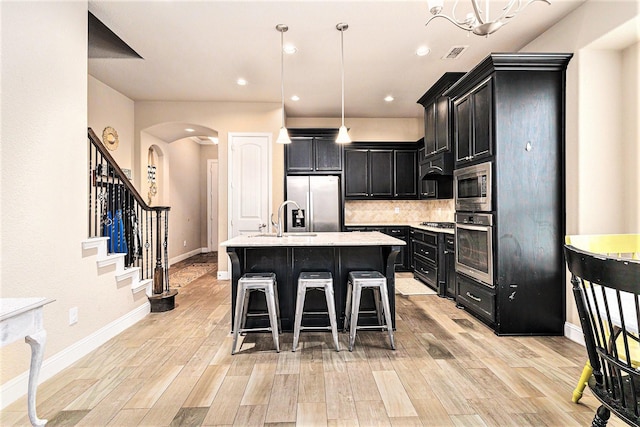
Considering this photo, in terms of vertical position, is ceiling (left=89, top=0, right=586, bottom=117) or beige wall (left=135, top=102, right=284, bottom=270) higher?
ceiling (left=89, top=0, right=586, bottom=117)

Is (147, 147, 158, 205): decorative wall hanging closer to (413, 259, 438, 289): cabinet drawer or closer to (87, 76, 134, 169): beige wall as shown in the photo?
(87, 76, 134, 169): beige wall

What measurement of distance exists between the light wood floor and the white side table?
450 millimetres

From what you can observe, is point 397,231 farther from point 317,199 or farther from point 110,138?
point 110,138

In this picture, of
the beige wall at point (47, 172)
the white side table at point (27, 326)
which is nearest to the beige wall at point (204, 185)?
the beige wall at point (47, 172)

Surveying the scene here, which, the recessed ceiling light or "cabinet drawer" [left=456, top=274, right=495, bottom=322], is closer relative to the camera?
"cabinet drawer" [left=456, top=274, right=495, bottom=322]

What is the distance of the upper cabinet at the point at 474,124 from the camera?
3209 mm

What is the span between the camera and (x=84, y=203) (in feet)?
9.25

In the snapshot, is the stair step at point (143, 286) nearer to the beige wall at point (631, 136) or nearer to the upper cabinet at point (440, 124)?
the upper cabinet at point (440, 124)

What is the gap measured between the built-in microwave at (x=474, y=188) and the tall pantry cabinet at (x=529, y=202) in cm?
11

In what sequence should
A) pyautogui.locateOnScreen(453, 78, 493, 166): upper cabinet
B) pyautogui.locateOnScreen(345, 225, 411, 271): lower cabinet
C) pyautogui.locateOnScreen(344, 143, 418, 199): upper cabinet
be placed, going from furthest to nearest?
1. pyautogui.locateOnScreen(344, 143, 418, 199): upper cabinet
2. pyautogui.locateOnScreen(345, 225, 411, 271): lower cabinet
3. pyautogui.locateOnScreen(453, 78, 493, 166): upper cabinet

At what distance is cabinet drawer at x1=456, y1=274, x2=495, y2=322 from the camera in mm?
3230

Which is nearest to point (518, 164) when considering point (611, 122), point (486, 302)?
point (611, 122)

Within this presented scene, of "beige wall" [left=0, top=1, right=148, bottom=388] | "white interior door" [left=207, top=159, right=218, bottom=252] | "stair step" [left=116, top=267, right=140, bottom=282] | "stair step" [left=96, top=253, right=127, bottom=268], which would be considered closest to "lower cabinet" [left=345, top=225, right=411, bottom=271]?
"stair step" [left=116, top=267, right=140, bottom=282]

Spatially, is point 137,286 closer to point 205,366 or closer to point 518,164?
point 205,366
